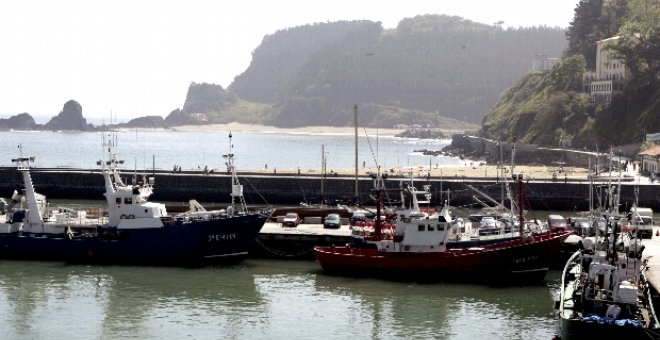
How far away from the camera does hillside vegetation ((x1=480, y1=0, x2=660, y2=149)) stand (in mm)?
136000

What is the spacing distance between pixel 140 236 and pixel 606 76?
10196cm

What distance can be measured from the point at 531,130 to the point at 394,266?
102 m

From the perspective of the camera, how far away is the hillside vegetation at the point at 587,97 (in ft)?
446

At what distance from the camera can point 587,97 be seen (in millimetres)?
151000

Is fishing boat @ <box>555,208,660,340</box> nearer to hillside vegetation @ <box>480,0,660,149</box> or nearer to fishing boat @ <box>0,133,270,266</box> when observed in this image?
fishing boat @ <box>0,133,270,266</box>

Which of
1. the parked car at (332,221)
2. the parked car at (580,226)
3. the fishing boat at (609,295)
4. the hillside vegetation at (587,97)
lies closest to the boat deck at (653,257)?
the fishing boat at (609,295)

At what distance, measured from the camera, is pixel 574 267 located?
52188 mm

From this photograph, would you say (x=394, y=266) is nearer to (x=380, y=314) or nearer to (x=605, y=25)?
(x=380, y=314)

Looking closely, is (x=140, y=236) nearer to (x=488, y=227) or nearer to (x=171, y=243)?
(x=171, y=243)

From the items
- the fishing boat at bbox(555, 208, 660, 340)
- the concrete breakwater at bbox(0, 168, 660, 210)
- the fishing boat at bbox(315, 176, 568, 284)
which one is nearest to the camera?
the fishing boat at bbox(555, 208, 660, 340)

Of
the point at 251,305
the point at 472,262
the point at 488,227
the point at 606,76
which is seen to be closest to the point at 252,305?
the point at 251,305

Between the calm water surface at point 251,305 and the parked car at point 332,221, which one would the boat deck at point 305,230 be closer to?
the parked car at point 332,221

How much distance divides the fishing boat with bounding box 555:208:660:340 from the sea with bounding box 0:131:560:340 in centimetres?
372

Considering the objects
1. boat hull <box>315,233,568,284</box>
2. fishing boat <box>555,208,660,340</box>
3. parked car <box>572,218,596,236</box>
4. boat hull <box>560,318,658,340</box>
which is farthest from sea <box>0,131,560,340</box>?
boat hull <box>560,318,658,340</box>
